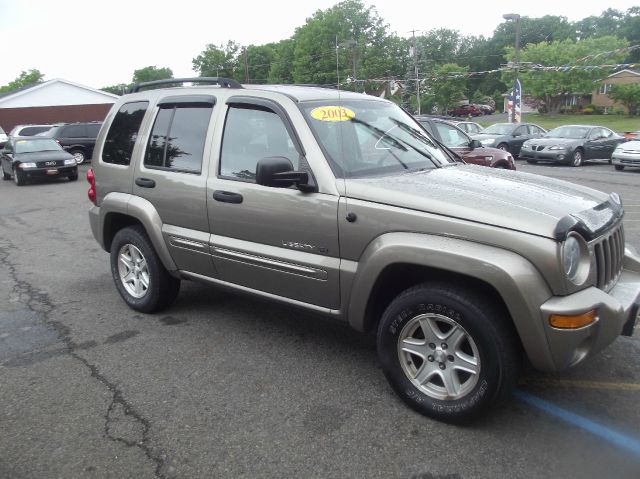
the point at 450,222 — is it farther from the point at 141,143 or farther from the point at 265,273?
the point at 141,143

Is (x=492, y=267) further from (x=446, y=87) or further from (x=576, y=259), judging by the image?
(x=446, y=87)

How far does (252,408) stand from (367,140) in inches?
76.2

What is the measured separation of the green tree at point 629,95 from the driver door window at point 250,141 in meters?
60.3

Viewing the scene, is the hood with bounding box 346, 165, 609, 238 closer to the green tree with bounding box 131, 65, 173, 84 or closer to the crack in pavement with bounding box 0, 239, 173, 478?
the crack in pavement with bounding box 0, 239, 173, 478

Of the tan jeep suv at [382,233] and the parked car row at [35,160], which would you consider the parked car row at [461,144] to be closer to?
the tan jeep suv at [382,233]

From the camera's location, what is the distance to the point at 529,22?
96.9 m

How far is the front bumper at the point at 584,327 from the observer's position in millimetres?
2760

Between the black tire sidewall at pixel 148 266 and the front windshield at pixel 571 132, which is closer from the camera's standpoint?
the black tire sidewall at pixel 148 266

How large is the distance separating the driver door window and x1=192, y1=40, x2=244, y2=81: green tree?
81.4m

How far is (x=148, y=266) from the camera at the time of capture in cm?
482

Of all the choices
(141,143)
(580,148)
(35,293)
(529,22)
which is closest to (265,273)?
(141,143)

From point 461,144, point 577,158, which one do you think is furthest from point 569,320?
point 577,158

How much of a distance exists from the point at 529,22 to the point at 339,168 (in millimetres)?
106646

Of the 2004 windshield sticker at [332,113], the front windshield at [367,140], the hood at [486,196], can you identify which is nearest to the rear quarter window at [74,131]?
the front windshield at [367,140]
